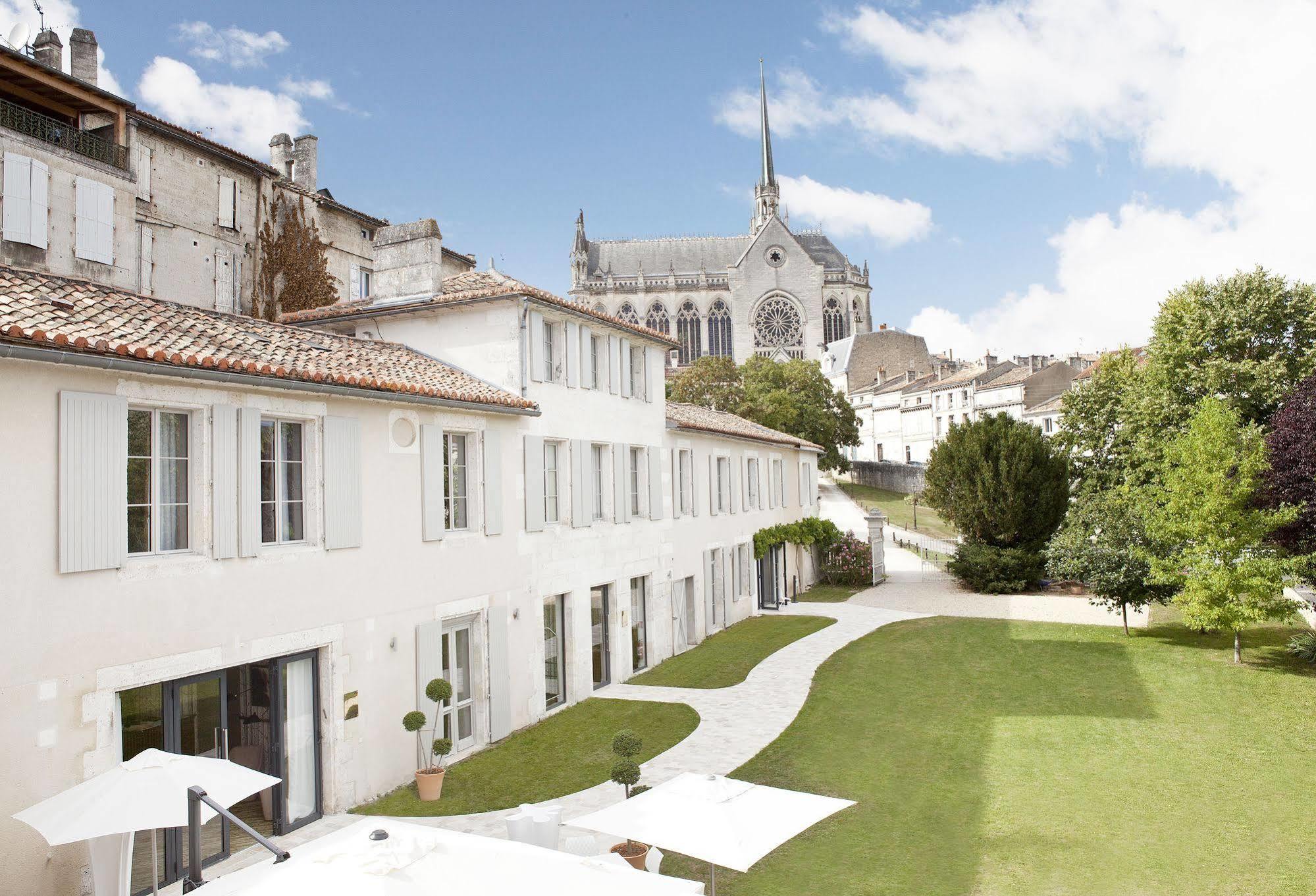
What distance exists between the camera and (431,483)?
1239cm

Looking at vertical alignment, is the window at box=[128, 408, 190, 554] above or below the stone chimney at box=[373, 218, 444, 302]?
below

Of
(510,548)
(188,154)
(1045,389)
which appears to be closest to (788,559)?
(510,548)

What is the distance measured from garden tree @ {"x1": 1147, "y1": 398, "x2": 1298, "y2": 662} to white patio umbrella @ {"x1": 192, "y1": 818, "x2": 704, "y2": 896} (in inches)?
709

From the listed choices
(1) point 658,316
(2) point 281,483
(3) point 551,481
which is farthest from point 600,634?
(1) point 658,316

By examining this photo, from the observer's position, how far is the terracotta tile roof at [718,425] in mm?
21938

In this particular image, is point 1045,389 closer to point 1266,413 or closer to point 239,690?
point 1266,413

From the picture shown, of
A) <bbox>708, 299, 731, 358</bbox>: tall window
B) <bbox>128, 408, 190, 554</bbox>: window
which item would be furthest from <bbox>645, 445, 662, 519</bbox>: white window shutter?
<bbox>708, 299, 731, 358</bbox>: tall window

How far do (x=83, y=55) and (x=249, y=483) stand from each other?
2254cm

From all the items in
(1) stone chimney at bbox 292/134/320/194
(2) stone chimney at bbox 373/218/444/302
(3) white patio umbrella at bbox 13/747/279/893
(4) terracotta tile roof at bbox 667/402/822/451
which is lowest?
(3) white patio umbrella at bbox 13/747/279/893

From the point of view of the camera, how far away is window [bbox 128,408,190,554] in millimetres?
8461

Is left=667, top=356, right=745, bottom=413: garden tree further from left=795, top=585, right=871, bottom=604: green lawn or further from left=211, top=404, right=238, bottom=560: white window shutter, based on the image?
left=211, top=404, right=238, bottom=560: white window shutter

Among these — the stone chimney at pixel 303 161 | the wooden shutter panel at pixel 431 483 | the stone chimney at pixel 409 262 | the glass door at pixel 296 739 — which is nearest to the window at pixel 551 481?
the wooden shutter panel at pixel 431 483

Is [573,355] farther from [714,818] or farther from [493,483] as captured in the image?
[714,818]

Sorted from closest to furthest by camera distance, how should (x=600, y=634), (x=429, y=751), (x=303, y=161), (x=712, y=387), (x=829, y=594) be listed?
(x=429, y=751) < (x=600, y=634) < (x=303, y=161) < (x=829, y=594) < (x=712, y=387)
